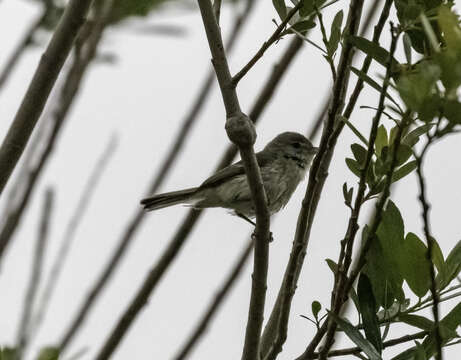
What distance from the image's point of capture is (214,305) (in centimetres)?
325

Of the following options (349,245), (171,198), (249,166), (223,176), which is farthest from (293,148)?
(349,245)

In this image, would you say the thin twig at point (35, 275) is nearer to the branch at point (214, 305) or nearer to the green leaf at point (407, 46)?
the branch at point (214, 305)

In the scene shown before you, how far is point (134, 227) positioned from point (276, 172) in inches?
131

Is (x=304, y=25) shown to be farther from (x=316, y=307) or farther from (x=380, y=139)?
(x=316, y=307)

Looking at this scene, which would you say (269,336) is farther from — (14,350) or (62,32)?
(62,32)

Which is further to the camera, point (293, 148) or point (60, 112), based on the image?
point (293, 148)

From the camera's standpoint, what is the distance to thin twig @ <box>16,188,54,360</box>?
2670 mm

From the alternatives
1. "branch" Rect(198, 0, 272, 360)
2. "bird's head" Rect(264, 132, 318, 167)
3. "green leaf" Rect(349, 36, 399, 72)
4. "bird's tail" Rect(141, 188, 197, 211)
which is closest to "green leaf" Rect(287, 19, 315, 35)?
"branch" Rect(198, 0, 272, 360)

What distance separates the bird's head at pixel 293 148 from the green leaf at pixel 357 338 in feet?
16.5

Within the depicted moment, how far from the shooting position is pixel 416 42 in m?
2.38

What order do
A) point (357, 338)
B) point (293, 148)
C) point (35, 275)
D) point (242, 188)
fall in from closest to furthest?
point (357, 338) → point (35, 275) → point (242, 188) → point (293, 148)

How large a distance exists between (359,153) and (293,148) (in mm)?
5130

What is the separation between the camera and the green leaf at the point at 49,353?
7.86 feet

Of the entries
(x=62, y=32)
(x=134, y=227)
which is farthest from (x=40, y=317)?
(x=62, y=32)
